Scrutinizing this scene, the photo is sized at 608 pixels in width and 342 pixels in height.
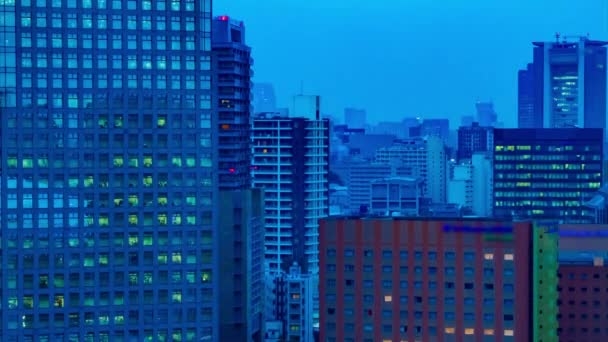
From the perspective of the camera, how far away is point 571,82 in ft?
539

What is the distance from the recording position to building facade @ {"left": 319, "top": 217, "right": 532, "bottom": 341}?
5153 centimetres

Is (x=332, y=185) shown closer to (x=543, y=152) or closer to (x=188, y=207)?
(x=543, y=152)

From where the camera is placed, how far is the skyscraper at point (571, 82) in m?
163

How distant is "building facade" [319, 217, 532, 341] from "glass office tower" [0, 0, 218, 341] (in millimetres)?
6100

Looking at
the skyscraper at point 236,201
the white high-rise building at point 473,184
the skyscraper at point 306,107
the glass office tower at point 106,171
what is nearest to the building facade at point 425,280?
the glass office tower at point 106,171

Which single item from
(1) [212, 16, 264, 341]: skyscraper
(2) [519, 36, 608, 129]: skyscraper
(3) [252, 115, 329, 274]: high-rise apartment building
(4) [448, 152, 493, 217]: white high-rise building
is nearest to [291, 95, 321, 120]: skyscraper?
(3) [252, 115, 329, 274]: high-rise apartment building

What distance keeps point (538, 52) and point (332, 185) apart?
34533mm

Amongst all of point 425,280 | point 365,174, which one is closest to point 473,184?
point 365,174

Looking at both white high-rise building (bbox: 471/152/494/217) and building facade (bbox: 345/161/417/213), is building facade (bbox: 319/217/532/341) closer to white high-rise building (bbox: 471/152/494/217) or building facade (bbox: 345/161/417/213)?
white high-rise building (bbox: 471/152/494/217)

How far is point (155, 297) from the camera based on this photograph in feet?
162

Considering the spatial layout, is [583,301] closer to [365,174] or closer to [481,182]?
[481,182]

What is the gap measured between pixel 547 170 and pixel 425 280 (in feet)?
231

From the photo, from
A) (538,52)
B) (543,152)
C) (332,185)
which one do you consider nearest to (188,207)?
(543,152)

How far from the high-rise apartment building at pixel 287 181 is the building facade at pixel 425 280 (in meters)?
38.9
